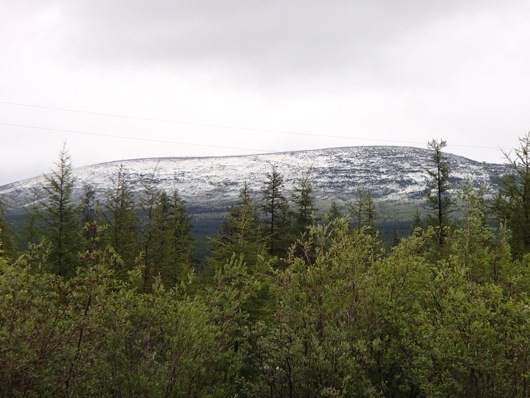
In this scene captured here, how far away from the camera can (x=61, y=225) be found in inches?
955

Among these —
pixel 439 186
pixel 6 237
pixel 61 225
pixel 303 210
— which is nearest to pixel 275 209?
pixel 303 210

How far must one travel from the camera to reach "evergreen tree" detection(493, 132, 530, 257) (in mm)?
24906

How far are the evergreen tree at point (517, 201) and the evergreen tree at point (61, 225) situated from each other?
24374 mm

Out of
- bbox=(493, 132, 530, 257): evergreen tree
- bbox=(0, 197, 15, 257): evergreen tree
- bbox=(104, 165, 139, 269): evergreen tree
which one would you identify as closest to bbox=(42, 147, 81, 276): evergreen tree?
bbox=(104, 165, 139, 269): evergreen tree

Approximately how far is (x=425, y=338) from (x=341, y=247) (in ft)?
→ 9.30

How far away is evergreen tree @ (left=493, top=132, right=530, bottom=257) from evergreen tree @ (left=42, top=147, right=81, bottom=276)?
80.0 feet

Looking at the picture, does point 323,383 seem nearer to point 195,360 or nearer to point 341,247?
point 195,360

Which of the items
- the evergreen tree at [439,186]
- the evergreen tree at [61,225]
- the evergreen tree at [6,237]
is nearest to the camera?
the evergreen tree at [61,225]

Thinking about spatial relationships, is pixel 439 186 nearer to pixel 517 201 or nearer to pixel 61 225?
pixel 517 201

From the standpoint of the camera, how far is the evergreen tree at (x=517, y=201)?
2491cm

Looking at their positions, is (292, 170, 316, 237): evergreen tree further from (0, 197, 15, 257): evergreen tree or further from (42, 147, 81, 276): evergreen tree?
(0, 197, 15, 257): evergreen tree

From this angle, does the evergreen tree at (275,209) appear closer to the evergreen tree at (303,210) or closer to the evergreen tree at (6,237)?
the evergreen tree at (303,210)

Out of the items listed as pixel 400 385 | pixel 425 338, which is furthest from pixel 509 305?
pixel 400 385

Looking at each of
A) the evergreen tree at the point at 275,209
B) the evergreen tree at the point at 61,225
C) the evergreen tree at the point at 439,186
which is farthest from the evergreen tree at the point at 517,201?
the evergreen tree at the point at 61,225
